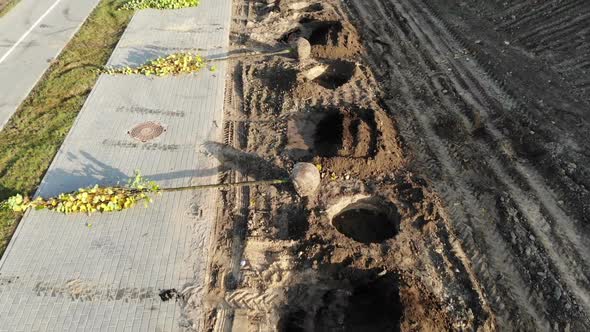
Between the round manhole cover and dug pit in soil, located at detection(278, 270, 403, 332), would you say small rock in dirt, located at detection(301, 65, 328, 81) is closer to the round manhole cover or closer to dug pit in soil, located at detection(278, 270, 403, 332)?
the round manhole cover

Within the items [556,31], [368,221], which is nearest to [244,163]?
[368,221]

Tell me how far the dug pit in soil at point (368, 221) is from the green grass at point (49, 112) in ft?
20.4

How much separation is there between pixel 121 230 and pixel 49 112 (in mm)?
4656

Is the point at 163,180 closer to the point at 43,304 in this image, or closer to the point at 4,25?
the point at 43,304

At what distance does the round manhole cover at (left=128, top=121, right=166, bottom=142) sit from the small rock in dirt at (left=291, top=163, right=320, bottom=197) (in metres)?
3.69

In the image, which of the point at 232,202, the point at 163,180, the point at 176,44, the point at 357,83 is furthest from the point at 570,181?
the point at 176,44

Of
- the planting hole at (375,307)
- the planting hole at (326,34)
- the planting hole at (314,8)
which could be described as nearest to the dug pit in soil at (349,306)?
the planting hole at (375,307)

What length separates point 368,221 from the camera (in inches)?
325

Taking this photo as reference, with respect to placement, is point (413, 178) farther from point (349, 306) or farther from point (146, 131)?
point (146, 131)

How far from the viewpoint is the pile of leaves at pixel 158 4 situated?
15.3 metres

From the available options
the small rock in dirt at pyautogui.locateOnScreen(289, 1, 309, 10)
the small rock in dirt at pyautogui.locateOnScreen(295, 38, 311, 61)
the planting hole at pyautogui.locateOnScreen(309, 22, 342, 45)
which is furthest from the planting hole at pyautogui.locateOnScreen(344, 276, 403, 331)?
the small rock in dirt at pyautogui.locateOnScreen(289, 1, 309, 10)

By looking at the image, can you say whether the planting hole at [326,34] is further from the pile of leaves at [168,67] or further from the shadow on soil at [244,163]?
the shadow on soil at [244,163]

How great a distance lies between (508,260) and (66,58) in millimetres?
12682

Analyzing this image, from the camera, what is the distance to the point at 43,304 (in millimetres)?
6551
